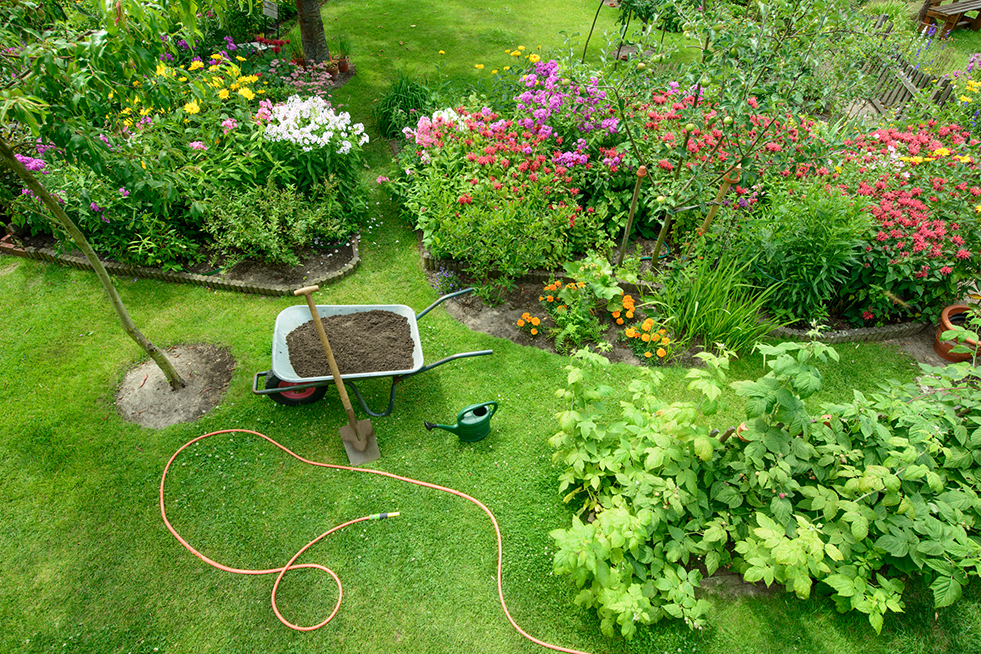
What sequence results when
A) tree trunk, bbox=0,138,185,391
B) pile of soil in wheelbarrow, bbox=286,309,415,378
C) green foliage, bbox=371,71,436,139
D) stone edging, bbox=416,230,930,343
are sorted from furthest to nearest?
green foliage, bbox=371,71,436,139 < stone edging, bbox=416,230,930,343 < pile of soil in wheelbarrow, bbox=286,309,415,378 < tree trunk, bbox=0,138,185,391

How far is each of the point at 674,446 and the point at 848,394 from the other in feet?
6.96

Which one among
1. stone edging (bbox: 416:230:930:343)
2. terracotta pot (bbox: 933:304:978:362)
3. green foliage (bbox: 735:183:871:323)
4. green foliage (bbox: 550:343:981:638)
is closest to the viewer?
green foliage (bbox: 550:343:981:638)

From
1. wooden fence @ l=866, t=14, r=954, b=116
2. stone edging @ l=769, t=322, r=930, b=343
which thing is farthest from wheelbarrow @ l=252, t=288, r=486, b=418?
wooden fence @ l=866, t=14, r=954, b=116

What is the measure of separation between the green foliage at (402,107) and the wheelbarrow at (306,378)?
334 centimetres

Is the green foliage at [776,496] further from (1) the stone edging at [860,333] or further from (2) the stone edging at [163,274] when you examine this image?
(2) the stone edging at [163,274]

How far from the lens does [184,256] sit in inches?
193

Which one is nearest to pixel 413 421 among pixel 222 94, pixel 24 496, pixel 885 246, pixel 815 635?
pixel 24 496

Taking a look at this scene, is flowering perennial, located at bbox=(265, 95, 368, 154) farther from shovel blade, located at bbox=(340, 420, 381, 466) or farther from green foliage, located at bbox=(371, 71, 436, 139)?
shovel blade, located at bbox=(340, 420, 381, 466)

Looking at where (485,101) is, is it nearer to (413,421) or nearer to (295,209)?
(295,209)

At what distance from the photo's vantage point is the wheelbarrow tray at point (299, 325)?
3.42m

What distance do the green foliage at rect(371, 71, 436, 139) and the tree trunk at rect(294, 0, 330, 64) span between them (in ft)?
5.26

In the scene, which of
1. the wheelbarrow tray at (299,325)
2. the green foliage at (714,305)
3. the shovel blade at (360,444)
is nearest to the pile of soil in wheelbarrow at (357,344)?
the wheelbarrow tray at (299,325)

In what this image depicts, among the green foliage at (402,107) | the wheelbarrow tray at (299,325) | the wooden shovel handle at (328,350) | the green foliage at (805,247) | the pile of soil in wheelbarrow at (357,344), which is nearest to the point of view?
the wooden shovel handle at (328,350)

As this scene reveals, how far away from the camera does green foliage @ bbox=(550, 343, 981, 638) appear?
262 cm
